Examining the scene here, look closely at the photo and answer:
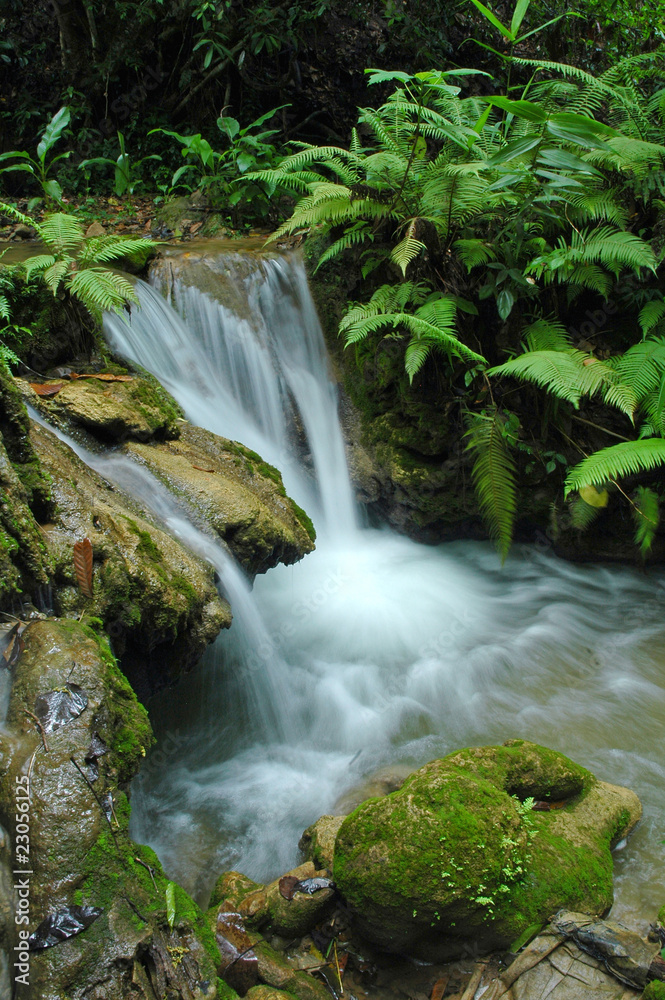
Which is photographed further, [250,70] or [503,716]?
[250,70]

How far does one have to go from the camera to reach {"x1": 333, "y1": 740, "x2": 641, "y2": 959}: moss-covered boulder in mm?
2422

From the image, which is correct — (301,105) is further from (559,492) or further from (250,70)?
(559,492)

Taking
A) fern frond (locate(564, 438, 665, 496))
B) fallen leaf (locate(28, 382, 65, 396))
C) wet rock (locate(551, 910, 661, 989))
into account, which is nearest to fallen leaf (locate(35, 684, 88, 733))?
wet rock (locate(551, 910, 661, 989))

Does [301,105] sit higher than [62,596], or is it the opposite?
[301,105]

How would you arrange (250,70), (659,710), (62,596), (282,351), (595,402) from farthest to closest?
1. (250,70)
2. (282,351)
3. (595,402)
4. (659,710)
5. (62,596)

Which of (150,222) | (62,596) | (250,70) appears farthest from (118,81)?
(62,596)

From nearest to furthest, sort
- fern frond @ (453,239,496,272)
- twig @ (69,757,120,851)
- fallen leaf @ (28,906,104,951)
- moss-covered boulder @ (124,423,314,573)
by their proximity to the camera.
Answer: fallen leaf @ (28,906,104,951)
twig @ (69,757,120,851)
moss-covered boulder @ (124,423,314,573)
fern frond @ (453,239,496,272)

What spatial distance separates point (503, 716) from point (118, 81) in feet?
35.0

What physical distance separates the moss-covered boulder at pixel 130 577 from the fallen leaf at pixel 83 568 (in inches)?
0.7

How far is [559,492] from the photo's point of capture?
18.7 ft

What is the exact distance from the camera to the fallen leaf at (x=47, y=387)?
403 centimetres

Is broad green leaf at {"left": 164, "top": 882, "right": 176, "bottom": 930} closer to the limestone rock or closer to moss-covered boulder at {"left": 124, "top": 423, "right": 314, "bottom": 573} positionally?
moss-covered boulder at {"left": 124, "top": 423, "right": 314, "bottom": 573}

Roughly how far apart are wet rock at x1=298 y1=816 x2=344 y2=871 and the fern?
2.62m

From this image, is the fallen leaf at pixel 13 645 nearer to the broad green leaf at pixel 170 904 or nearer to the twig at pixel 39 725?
the twig at pixel 39 725
